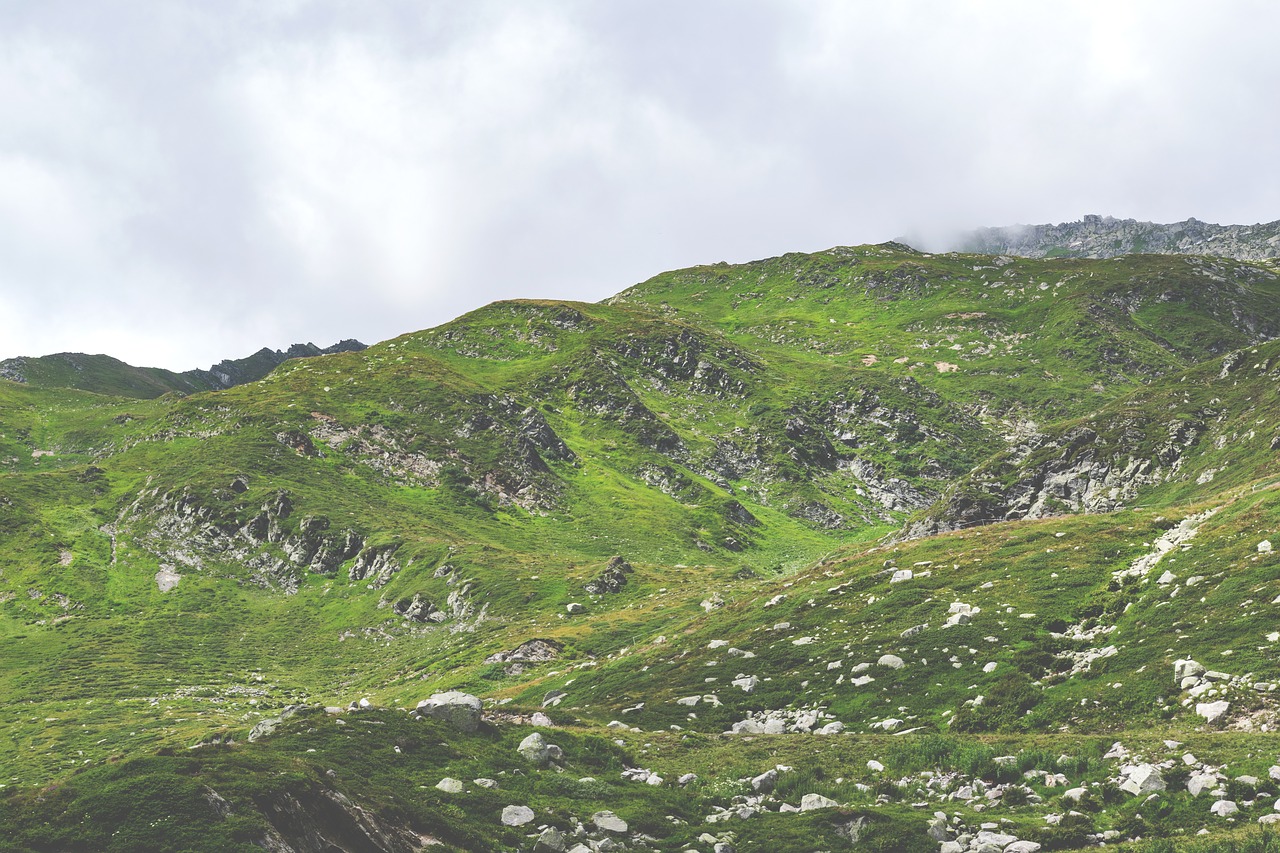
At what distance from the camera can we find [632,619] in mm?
62844

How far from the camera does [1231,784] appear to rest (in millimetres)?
14688

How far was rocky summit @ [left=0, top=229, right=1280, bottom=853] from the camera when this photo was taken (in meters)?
15.8

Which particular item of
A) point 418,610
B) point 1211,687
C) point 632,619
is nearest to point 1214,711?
point 1211,687

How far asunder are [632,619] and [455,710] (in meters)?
40.3

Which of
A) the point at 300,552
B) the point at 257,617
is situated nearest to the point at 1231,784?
the point at 257,617

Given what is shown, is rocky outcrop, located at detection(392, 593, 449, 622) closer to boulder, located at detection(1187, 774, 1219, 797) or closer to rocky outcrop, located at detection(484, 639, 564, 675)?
rocky outcrop, located at detection(484, 639, 564, 675)

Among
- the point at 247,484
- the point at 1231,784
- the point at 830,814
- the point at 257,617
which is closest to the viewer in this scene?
the point at 1231,784

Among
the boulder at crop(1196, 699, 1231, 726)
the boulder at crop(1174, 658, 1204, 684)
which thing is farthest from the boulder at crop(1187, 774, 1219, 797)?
the boulder at crop(1174, 658, 1204, 684)

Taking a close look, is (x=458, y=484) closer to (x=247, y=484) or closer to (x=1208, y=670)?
(x=247, y=484)

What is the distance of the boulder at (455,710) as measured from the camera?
76.6 ft

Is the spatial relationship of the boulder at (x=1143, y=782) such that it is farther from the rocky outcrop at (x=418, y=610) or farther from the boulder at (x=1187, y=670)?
the rocky outcrop at (x=418, y=610)

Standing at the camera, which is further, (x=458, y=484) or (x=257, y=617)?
(x=458, y=484)

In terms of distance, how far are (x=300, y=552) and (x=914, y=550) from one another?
8298cm

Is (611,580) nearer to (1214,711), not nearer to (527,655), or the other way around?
(527,655)
